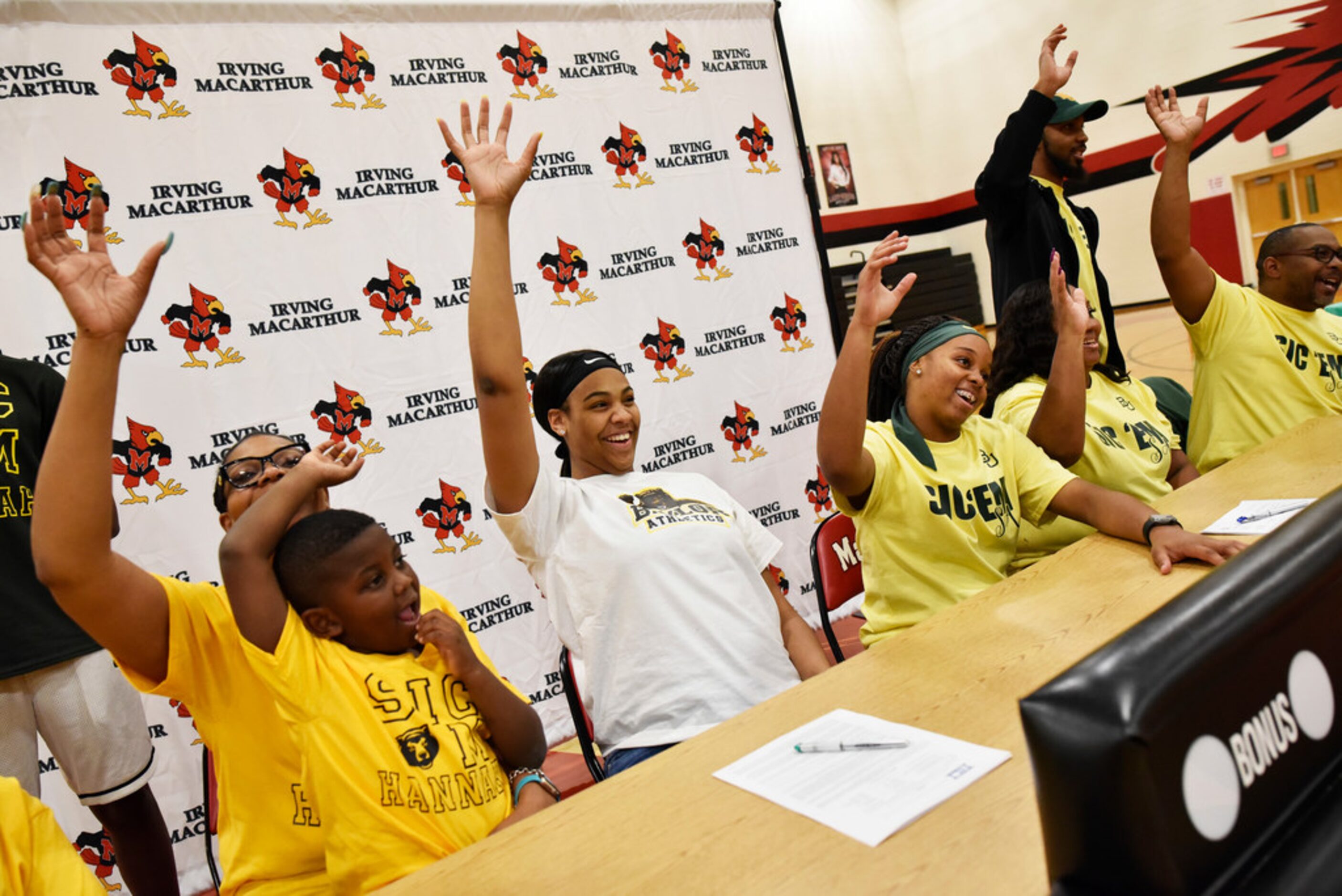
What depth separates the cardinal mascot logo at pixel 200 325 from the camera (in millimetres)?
2846

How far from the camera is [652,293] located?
3787mm

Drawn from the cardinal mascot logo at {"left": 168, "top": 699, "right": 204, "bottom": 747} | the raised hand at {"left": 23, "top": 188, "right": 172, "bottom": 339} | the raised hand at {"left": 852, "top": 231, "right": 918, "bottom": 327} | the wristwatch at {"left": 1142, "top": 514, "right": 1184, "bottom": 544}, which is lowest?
the cardinal mascot logo at {"left": 168, "top": 699, "right": 204, "bottom": 747}

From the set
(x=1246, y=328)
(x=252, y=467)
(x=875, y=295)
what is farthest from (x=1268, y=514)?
(x=252, y=467)

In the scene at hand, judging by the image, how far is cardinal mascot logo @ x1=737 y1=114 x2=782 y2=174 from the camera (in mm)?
4117

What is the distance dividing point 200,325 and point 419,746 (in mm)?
2069

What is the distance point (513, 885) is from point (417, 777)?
46 cm

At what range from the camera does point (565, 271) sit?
3.58 metres

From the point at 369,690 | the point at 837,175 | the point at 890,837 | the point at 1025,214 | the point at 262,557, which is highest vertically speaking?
the point at 837,175

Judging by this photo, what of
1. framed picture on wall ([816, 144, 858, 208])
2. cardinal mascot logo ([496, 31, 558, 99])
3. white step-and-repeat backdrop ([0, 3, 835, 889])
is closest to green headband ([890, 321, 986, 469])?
white step-and-repeat backdrop ([0, 3, 835, 889])

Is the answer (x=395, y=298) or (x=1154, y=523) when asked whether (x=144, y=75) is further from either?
(x=1154, y=523)

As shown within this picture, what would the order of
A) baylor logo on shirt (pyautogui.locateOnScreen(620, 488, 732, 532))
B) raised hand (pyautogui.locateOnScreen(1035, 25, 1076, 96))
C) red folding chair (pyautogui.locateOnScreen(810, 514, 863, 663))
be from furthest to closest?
1. raised hand (pyautogui.locateOnScreen(1035, 25, 1076, 96))
2. red folding chair (pyautogui.locateOnScreen(810, 514, 863, 663))
3. baylor logo on shirt (pyautogui.locateOnScreen(620, 488, 732, 532))

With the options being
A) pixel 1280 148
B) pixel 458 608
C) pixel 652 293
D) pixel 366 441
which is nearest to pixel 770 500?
pixel 652 293

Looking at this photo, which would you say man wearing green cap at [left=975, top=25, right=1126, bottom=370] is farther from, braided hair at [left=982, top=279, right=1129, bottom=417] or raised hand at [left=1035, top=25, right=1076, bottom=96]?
braided hair at [left=982, top=279, right=1129, bottom=417]

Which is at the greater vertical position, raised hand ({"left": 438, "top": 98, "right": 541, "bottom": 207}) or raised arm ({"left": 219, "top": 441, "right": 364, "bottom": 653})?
raised hand ({"left": 438, "top": 98, "right": 541, "bottom": 207})
